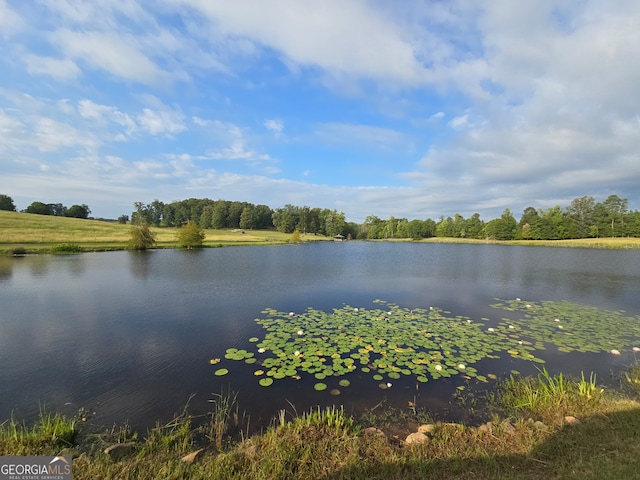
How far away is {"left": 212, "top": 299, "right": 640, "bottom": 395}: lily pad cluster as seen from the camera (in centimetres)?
741

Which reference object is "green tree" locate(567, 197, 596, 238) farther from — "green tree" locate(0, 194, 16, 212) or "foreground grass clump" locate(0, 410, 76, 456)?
"green tree" locate(0, 194, 16, 212)

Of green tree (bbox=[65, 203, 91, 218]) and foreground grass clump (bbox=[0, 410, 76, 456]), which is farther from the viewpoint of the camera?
green tree (bbox=[65, 203, 91, 218])

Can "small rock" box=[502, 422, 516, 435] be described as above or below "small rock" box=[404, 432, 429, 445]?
above

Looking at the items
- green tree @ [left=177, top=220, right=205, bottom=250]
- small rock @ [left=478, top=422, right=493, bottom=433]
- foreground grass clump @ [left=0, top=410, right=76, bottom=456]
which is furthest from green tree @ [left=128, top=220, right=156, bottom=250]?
small rock @ [left=478, top=422, right=493, bottom=433]

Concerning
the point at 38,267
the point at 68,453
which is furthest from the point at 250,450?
the point at 38,267

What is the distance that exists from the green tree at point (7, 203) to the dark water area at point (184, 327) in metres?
82.1

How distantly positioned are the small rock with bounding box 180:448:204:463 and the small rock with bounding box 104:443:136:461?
3.05ft

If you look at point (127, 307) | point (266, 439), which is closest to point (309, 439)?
point (266, 439)

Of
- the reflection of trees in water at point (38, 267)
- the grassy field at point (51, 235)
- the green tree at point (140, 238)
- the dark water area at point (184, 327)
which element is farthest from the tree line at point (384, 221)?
the dark water area at point (184, 327)

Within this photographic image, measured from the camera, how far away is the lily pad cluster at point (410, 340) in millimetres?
7414

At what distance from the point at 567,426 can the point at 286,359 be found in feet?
19.7

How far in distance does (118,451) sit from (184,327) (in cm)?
729

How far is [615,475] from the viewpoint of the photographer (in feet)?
11.2

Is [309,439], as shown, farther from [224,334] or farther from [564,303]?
[564,303]
